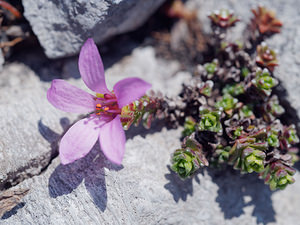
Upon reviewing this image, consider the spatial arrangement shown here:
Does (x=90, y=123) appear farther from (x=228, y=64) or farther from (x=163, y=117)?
(x=228, y=64)

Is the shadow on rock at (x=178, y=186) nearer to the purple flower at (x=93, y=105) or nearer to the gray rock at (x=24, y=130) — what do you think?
the purple flower at (x=93, y=105)

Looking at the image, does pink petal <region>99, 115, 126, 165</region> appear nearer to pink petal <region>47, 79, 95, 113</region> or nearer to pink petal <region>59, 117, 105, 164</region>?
pink petal <region>59, 117, 105, 164</region>

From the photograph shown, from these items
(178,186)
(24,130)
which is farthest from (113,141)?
(24,130)

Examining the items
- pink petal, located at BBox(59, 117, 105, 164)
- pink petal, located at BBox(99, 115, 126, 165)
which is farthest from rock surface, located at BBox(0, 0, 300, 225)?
pink petal, located at BBox(99, 115, 126, 165)

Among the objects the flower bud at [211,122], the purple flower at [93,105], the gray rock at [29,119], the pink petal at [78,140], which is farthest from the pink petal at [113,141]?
the flower bud at [211,122]

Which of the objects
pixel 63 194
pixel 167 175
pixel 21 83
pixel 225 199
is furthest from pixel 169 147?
pixel 21 83

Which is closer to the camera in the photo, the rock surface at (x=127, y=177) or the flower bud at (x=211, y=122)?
the rock surface at (x=127, y=177)
